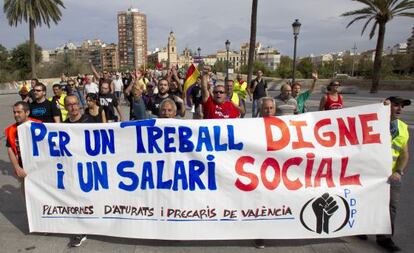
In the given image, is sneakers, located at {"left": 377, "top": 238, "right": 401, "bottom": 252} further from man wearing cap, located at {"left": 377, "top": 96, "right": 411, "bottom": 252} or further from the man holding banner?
the man holding banner

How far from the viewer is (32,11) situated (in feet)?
77.7

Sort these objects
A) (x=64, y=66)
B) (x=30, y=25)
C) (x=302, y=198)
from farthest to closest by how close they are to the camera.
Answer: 1. (x=64, y=66)
2. (x=30, y=25)
3. (x=302, y=198)

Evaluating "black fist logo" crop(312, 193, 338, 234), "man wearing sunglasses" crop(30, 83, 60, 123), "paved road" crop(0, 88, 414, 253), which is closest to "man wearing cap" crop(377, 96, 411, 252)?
"paved road" crop(0, 88, 414, 253)

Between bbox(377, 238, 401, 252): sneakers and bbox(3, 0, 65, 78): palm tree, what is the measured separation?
1030 inches

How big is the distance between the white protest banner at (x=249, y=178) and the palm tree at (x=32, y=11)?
2464cm

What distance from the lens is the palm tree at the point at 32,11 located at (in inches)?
925

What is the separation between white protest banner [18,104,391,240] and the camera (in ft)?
10.9


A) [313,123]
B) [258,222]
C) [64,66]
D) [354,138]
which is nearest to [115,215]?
[258,222]

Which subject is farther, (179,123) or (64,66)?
(64,66)

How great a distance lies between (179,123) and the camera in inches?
133

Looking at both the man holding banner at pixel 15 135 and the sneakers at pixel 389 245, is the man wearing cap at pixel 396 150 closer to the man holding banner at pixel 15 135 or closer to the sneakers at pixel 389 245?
the sneakers at pixel 389 245

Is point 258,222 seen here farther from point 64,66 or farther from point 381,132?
point 64,66

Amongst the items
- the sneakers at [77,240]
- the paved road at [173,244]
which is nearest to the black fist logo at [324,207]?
the paved road at [173,244]

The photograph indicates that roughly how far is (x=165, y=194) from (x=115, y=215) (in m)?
0.57
